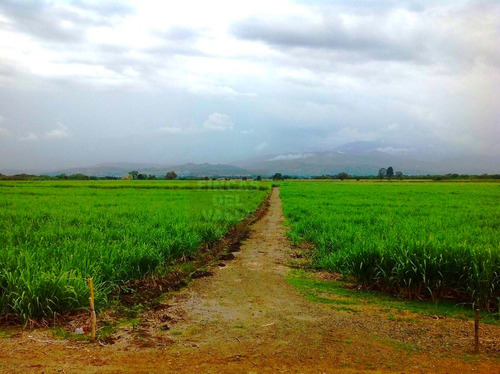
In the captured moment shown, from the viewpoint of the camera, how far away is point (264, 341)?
4.78 meters

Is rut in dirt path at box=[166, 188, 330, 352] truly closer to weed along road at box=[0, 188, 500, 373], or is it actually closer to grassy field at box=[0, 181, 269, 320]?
weed along road at box=[0, 188, 500, 373]

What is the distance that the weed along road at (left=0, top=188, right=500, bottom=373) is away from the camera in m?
4.16

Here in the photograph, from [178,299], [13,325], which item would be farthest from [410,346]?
[13,325]

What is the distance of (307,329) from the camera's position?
17.1 ft

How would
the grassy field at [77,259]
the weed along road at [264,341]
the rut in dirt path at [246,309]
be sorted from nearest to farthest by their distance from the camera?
1. the weed along road at [264,341]
2. the rut in dirt path at [246,309]
3. the grassy field at [77,259]

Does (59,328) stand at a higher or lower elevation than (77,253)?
lower

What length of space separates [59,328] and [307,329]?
11.4 ft

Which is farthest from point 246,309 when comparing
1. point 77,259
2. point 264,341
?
point 77,259

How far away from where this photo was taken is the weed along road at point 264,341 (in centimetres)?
416

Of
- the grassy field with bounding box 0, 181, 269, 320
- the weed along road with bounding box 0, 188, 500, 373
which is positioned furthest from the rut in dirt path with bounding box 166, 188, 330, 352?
the grassy field with bounding box 0, 181, 269, 320

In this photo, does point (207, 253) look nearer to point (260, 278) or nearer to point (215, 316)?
point (260, 278)

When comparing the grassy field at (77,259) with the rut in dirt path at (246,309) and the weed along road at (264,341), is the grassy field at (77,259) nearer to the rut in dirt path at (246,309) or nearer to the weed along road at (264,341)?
the weed along road at (264,341)

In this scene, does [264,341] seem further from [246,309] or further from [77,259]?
[77,259]

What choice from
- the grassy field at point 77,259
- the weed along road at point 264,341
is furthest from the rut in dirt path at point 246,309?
the grassy field at point 77,259
